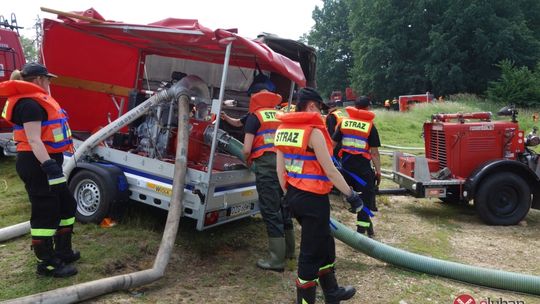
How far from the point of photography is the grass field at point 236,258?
388cm

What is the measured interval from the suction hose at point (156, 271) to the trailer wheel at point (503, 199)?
4600 millimetres

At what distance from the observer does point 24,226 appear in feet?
15.5

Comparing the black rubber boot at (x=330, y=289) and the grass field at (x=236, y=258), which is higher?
the black rubber boot at (x=330, y=289)

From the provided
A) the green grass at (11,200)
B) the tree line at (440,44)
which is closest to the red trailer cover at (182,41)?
the green grass at (11,200)

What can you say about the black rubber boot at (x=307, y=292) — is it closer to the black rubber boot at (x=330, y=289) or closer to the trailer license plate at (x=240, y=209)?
the black rubber boot at (x=330, y=289)

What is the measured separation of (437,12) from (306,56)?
38484mm

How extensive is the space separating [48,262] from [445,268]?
3.71m

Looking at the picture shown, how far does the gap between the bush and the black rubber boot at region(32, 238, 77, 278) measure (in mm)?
26398

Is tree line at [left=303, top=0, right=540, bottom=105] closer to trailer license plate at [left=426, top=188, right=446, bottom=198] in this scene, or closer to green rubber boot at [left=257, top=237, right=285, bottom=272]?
trailer license plate at [left=426, top=188, right=446, bottom=198]

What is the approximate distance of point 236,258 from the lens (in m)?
4.81

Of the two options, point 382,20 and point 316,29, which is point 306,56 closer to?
point 382,20

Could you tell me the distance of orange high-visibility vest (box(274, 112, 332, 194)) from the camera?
327 centimetres

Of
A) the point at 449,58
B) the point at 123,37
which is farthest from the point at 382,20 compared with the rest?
the point at 123,37

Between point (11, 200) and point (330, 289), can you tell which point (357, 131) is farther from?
point (11, 200)
